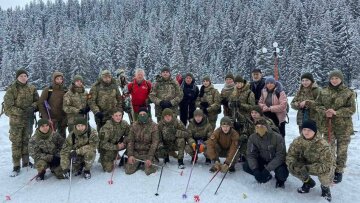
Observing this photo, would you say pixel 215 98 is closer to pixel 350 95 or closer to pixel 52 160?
pixel 350 95

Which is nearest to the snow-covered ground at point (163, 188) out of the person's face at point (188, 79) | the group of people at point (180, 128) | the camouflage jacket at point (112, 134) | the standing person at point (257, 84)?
the group of people at point (180, 128)

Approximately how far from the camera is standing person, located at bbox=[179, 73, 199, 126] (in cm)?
871

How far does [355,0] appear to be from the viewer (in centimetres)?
7306

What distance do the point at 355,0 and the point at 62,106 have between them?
79984 mm

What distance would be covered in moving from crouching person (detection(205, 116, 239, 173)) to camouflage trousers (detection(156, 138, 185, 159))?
0.57 meters

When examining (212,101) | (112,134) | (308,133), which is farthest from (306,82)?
(112,134)

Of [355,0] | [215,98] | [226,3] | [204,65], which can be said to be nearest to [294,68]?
[204,65]

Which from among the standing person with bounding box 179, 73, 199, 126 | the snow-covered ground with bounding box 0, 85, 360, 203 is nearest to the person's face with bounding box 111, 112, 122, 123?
the snow-covered ground with bounding box 0, 85, 360, 203

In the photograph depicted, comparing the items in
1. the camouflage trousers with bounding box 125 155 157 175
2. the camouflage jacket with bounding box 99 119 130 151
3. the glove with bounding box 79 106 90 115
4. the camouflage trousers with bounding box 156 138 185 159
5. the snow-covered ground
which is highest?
the glove with bounding box 79 106 90 115

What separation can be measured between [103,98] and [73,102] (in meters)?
0.67

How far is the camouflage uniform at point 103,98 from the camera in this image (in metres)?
7.82

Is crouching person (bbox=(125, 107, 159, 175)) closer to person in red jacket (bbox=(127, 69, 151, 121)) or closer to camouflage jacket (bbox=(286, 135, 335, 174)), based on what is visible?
person in red jacket (bbox=(127, 69, 151, 121))

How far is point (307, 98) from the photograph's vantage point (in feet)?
23.6

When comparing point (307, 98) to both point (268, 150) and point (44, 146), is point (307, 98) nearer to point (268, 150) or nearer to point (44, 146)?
point (268, 150)
